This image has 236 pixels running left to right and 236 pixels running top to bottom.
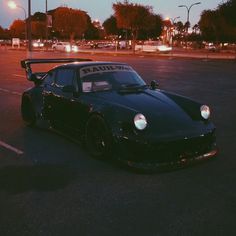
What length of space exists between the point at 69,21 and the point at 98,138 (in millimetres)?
76282

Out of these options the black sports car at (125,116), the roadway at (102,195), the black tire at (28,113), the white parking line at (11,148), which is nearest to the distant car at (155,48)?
the black tire at (28,113)

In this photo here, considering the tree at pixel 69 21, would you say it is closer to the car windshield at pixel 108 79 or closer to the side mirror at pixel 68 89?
the car windshield at pixel 108 79

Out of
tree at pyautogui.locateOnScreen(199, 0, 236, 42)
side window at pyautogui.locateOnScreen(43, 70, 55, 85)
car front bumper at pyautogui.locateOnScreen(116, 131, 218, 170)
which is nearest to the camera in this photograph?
car front bumper at pyautogui.locateOnScreen(116, 131, 218, 170)

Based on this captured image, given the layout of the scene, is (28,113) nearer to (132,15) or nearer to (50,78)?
(50,78)

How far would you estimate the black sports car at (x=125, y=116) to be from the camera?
533 centimetres

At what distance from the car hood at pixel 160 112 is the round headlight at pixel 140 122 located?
0.22 ft

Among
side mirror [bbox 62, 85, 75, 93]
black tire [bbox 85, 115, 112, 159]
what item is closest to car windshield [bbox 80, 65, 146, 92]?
side mirror [bbox 62, 85, 75, 93]

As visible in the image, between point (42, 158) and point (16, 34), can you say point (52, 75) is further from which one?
point (16, 34)

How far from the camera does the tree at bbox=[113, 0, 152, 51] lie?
6100cm

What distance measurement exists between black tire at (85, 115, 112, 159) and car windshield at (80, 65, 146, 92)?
0.72 metres

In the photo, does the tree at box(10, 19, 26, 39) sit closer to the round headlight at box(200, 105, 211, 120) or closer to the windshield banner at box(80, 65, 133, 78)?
the windshield banner at box(80, 65, 133, 78)

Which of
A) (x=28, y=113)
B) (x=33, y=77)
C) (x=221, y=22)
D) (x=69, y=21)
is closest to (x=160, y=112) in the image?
(x=33, y=77)

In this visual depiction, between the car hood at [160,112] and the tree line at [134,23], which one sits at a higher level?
the tree line at [134,23]

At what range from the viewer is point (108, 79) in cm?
673
